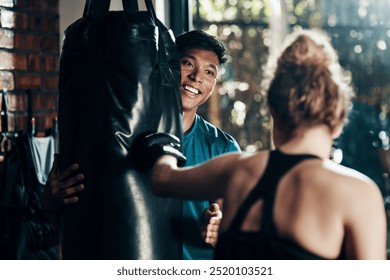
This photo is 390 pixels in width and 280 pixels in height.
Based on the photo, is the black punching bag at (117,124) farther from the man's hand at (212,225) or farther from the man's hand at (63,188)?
the man's hand at (212,225)

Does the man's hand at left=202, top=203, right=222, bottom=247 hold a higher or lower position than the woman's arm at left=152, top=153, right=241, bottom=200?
lower

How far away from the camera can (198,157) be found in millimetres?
2232

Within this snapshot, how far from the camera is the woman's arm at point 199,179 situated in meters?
1.45

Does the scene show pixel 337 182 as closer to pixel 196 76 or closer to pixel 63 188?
pixel 63 188

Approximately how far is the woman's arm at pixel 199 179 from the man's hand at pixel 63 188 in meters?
0.30

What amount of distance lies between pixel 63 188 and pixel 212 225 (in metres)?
0.43

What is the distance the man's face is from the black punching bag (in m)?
0.42

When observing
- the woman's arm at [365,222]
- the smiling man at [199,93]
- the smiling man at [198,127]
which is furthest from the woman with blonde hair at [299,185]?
the smiling man at [199,93]

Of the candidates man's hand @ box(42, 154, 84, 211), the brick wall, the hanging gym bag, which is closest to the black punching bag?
man's hand @ box(42, 154, 84, 211)

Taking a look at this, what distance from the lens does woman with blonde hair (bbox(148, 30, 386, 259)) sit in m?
1.34

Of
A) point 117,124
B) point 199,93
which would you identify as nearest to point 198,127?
point 199,93

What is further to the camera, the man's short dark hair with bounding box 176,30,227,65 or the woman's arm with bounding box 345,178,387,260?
the man's short dark hair with bounding box 176,30,227,65

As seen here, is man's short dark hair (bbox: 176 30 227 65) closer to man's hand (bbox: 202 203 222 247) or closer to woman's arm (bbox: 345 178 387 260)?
man's hand (bbox: 202 203 222 247)
